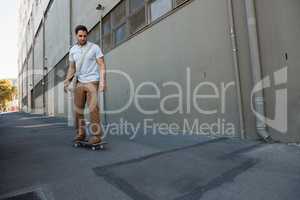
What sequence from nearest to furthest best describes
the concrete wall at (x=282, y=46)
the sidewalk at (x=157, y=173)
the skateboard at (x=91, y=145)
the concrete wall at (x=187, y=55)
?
1. the sidewalk at (x=157, y=173)
2. the concrete wall at (x=282, y=46)
3. the skateboard at (x=91, y=145)
4. the concrete wall at (x=187, y=55)

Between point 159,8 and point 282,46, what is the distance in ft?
8.20

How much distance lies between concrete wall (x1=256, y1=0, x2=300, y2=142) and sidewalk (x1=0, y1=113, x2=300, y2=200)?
0.37 m

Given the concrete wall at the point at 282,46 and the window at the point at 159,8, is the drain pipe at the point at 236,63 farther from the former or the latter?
the window at the point at 159,8

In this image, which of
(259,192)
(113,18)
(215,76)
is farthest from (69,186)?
(113,18)

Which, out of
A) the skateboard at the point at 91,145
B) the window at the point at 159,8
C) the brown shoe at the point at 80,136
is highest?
the window at the point at 159,8

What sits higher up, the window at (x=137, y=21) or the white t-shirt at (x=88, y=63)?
the window at (x=137, y=21)

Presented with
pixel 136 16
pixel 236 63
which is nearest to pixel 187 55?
pixel 236 63

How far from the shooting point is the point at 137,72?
15.5ft

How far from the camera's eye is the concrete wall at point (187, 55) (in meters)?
2.83

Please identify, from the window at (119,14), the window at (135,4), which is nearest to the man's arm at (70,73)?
the window at (135,4)

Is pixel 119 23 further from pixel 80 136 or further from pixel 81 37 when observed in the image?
pixel 80 136

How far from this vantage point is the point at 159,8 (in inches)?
160

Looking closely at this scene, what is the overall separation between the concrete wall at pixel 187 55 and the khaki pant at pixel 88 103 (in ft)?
5.11

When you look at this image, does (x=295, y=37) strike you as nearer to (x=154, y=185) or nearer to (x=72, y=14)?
(x=154, y=185)
